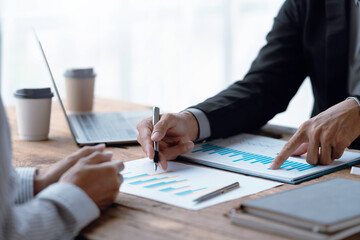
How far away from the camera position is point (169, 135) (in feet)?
4.45

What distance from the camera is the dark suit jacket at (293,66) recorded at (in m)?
1.59

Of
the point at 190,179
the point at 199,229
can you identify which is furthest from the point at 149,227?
the point at 190,179

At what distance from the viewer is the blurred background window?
10.7 feet

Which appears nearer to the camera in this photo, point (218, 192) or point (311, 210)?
point (311, 210)

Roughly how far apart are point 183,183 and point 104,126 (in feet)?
2.08

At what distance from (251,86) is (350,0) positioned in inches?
16.2

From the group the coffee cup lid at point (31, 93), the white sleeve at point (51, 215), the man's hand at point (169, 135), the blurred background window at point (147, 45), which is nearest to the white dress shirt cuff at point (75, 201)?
the white sleeve at point (51, 215)

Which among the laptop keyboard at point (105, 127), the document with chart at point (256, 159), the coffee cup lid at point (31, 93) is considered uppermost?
the coffee cup lid at point (31, 93)

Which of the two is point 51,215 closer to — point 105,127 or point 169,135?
point 169,135

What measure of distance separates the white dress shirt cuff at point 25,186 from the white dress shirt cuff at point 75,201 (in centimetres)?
6

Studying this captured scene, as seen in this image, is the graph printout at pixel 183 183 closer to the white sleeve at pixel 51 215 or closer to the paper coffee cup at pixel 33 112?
the white sleeve at pixel 51 215

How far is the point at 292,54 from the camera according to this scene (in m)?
1.76

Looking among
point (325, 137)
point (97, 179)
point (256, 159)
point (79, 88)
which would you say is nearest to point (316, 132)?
point (325, 137)

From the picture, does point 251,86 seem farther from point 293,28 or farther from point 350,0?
point 350,0
